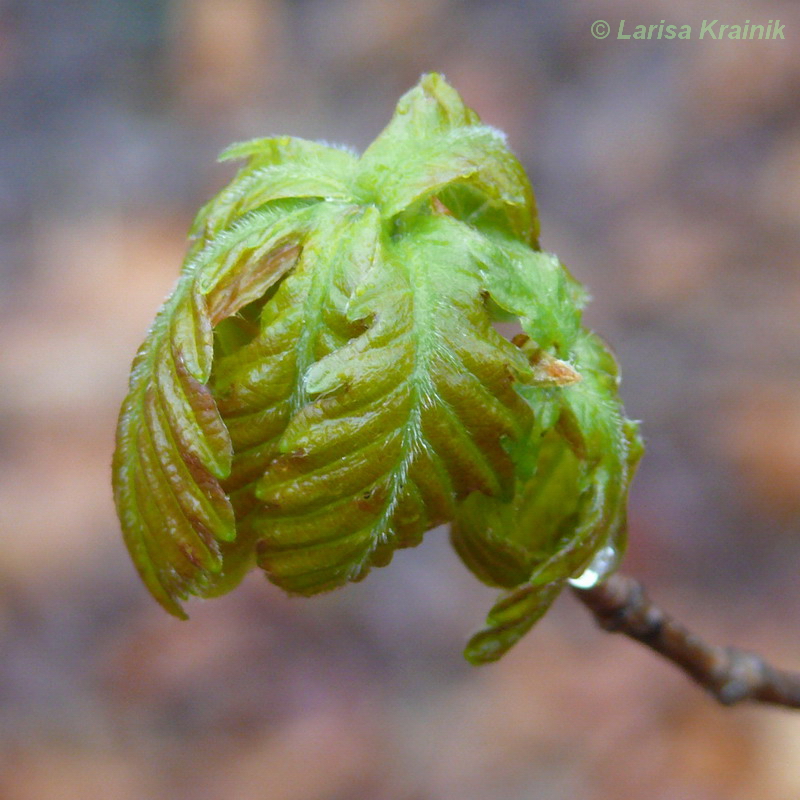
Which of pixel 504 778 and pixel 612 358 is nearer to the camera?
pixel 612 358

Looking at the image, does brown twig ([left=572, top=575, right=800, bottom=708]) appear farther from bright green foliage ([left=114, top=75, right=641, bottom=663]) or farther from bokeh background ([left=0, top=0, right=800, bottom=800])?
bokeh background ([left=0, top=0, right=800, bottom=800])

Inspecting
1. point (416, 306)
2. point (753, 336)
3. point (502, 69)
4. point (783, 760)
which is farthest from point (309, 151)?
point (502, 69)

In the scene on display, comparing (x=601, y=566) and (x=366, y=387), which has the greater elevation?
(x=366, y=387)

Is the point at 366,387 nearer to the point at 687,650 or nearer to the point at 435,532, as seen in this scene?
the point at 687,650

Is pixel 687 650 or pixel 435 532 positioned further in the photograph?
pixel 435 532

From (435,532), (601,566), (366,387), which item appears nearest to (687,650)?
(601,566)

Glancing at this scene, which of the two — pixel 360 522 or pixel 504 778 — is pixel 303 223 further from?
pixel 504 778
